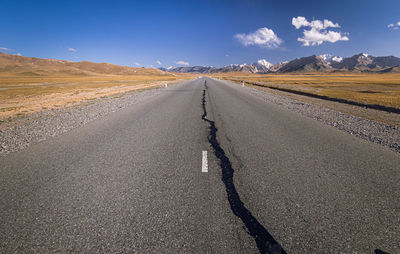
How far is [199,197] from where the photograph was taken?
303cm

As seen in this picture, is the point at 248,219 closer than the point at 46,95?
Yes

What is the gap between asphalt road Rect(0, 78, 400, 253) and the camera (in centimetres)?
224

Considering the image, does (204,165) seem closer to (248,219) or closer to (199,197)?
(199,197)

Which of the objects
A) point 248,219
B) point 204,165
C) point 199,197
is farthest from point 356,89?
point 199,197

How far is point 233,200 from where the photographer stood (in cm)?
294

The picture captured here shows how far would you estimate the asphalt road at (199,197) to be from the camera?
2238 mm

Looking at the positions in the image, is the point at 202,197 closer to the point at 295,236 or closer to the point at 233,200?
the point at 233,200

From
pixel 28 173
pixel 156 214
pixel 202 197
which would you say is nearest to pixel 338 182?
pixel 202 197

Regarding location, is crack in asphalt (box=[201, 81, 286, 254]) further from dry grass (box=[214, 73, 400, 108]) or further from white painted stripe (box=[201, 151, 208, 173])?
dry grass (box=[214, 73, 400, 108])

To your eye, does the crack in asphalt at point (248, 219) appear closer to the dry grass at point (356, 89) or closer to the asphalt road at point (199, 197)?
the asphalt road at point (199, 197)

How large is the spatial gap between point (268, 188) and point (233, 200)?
0.77 m

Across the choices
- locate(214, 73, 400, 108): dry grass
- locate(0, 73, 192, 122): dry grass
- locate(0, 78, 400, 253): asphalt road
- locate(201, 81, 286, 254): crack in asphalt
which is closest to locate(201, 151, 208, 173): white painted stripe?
locate(0, 78, 400, 253): asphalt road

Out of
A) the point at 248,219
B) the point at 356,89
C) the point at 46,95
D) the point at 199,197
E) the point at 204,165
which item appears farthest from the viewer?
the point at 356,89

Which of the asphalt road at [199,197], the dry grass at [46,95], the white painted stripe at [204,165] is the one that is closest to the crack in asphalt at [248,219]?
the asphalt road at [199,197]
